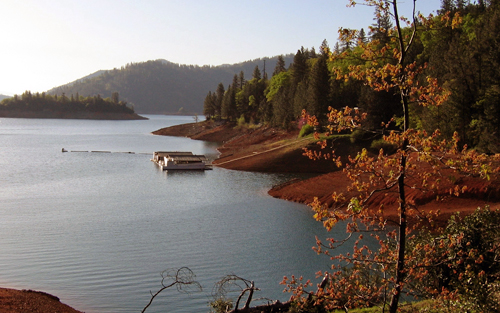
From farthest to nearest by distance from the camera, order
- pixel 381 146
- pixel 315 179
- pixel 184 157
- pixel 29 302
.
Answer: pixel 184 157, pixel 381 146, pixel 315 179, pixel 29 302

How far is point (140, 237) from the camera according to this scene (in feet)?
Result: 91.1

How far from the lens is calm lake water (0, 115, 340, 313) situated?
2005 centimetres

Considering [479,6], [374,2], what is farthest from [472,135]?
[479,6]

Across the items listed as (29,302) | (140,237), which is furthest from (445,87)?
(29,302)

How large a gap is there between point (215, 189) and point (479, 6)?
245 feet

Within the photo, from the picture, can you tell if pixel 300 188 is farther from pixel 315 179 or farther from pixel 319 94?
pixel 319 94

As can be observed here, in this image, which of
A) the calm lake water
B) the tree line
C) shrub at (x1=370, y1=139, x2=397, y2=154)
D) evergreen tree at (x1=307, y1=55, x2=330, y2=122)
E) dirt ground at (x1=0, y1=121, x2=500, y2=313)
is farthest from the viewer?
evergreen tree at (x1=307, y1=55, x2=330, y2=122)

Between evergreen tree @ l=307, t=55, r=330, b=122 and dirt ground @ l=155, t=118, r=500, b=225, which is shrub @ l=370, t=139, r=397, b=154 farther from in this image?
evergreen tree @ l=307, t=55, r=330, b=122

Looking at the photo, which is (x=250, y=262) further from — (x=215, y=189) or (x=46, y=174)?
(x=46, y=174)

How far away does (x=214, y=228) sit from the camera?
1191 inches

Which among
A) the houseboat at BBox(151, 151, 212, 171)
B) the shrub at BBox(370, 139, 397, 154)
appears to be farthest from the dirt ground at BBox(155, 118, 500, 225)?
the houseboat at BBox(151, 151, 212, 171)

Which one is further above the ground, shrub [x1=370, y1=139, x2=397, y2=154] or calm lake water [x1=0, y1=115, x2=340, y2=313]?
shrub [x1=370, y1=139, x2=397, y2=154]

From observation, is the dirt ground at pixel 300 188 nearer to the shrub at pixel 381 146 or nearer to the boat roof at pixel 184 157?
the shrub at pixel 381 146

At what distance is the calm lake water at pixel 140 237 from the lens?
20047mm
